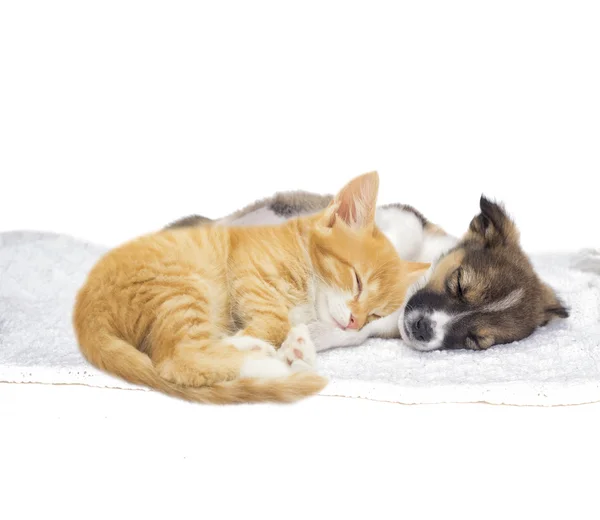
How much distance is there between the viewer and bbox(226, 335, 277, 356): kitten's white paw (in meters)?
2.43

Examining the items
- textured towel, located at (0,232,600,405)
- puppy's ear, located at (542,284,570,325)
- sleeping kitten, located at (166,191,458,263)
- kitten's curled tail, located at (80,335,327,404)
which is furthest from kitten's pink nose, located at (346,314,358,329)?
puppy's ear, located at (542,284,570,325)

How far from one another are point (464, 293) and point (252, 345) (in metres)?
0.93

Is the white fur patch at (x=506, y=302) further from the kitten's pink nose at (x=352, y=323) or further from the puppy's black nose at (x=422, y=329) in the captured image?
the kitten's pink nose at (x=352, y=323)

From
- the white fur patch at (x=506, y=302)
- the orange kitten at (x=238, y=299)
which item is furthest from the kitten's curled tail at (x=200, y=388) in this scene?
the white fur patch at (x=506, y=302)

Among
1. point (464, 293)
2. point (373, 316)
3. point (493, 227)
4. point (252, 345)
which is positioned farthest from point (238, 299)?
point (493, 227)

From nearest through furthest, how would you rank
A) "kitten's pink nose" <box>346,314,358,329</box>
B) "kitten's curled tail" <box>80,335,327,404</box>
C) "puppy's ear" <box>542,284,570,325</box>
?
"kitten's curled tail" <box>80,335,327,404</box>, "kitten's pink nose" <box>346,314,358,329</box>, "puppy's ear" <box>542,284,570,325</box>

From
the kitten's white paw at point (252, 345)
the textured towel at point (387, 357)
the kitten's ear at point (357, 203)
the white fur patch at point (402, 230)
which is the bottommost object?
the textured towel at point (387, 357)

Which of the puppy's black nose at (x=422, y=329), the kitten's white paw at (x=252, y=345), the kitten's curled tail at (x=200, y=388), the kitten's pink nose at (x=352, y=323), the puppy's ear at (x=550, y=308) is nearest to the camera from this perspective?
the kitten's curled tail at (x=200, y=388)

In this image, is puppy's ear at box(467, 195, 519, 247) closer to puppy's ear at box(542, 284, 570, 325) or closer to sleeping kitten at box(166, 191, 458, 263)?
sleeping kitten at box(166, 191, 458, 263)

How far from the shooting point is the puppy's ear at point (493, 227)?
311 cm

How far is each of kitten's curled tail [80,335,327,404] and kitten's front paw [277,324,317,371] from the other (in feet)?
0.43

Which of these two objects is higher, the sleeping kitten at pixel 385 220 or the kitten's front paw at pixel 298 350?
the sleeping kitten at pixel 385 220

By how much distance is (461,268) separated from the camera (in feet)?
9.78

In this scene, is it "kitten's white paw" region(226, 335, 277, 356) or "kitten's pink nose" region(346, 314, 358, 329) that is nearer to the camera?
"kitten's white paw" region(226, 335, 277, 356)
